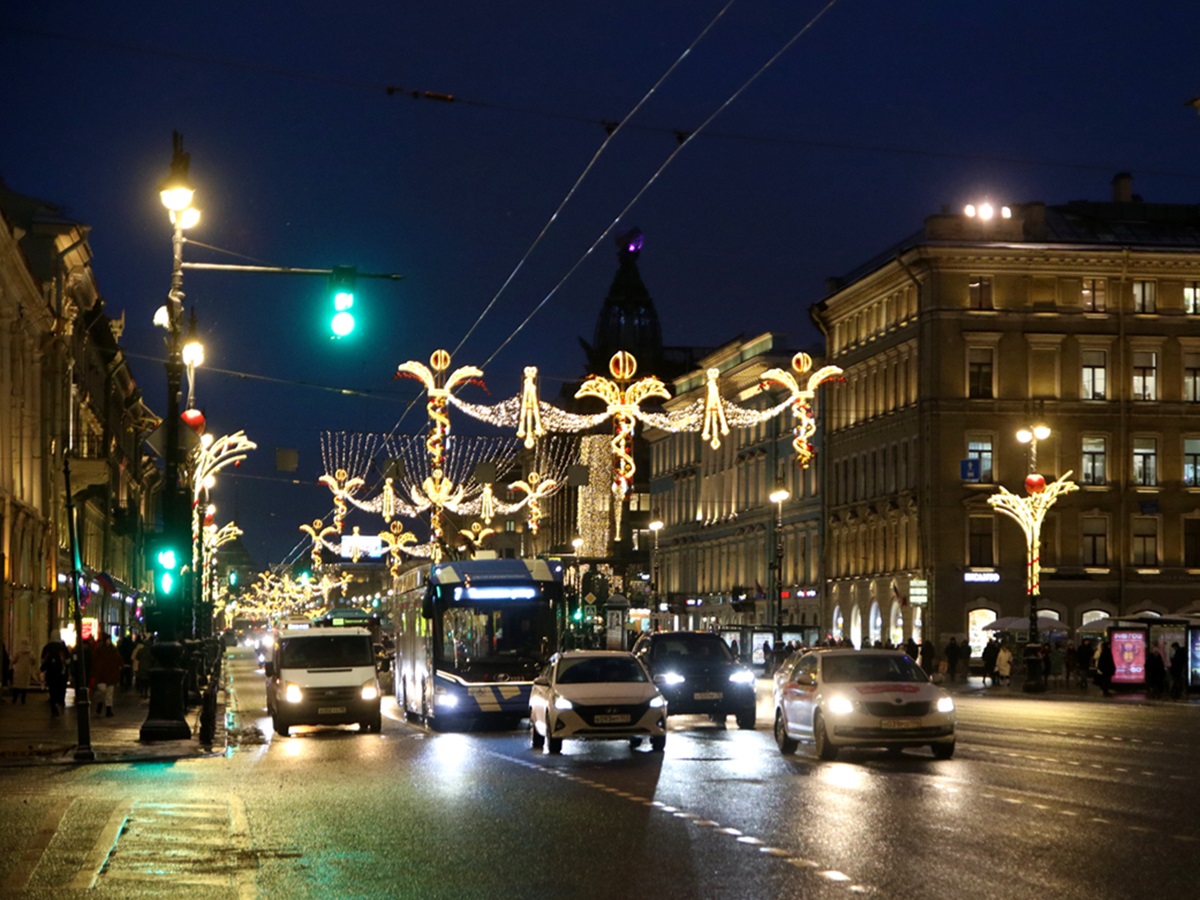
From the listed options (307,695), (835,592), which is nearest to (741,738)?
(307,695)

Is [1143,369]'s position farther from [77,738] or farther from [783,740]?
[77,738]

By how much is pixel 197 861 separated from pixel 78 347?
62.1m

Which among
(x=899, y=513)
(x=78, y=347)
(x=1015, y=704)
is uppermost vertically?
(x=78, y=347)

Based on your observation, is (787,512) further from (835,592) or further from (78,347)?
(78,347)

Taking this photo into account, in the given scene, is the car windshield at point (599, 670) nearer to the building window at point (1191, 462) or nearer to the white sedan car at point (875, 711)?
the white sedan car at point (875, 711)

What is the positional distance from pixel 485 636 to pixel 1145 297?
167ft

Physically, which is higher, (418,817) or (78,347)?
(78,347)

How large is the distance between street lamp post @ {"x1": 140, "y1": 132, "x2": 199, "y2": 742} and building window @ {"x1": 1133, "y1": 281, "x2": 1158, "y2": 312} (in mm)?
56538

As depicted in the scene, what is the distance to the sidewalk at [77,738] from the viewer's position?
27719mm

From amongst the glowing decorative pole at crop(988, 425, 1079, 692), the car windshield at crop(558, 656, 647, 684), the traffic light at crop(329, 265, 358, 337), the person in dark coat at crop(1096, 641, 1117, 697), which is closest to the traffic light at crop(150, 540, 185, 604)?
the car windshield at crop(558, 656, 647, 684)

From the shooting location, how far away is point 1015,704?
50969 millimetres

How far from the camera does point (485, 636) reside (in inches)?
1481

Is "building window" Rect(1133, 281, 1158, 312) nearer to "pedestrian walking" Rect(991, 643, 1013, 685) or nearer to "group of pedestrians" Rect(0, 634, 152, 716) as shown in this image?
"pedestrian walking" Rect(991, 643, 1013, 685)

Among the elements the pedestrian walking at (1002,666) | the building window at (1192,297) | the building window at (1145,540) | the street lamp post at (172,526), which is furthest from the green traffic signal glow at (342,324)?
the building window at (1192,297)
